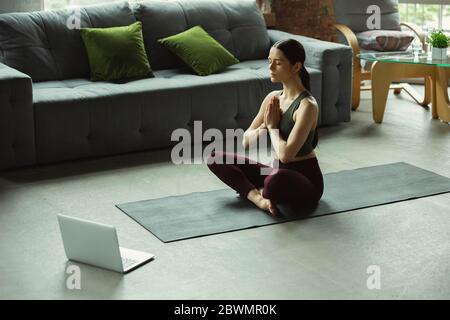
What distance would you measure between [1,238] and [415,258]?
1.90 metres

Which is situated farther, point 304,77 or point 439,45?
point 439,45

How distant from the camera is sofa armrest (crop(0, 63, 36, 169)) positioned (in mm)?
5055

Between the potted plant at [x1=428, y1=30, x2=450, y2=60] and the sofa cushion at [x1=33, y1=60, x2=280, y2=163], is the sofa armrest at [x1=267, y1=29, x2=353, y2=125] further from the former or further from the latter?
the potted plant at [x1=428, y1=30, x2=450, y2=60]

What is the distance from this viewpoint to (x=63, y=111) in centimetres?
523

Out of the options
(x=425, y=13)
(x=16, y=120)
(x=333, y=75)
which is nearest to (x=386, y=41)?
(x=333, y=75)

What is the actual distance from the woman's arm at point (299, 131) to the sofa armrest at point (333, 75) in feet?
5.96

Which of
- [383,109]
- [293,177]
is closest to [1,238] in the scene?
[293,177]

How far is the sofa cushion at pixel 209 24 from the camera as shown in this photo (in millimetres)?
6188

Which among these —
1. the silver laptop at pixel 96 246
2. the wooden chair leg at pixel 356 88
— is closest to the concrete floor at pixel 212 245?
the silver laptop at pixel 96 246

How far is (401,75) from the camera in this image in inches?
253

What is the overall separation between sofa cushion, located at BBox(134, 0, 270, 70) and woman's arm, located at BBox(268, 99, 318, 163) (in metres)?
2.05

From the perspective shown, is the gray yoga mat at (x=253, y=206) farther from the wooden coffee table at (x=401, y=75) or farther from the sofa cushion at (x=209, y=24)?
the sofa cushion at (x=209, y=24)

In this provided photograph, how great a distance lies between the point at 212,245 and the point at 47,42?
2.48 m

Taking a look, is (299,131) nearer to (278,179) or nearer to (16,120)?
(278,179)
